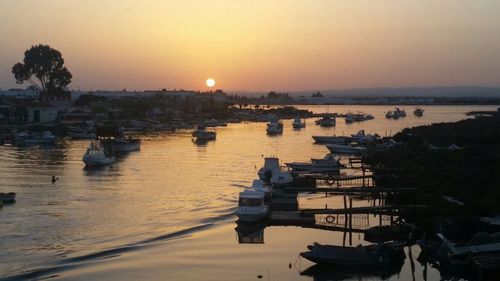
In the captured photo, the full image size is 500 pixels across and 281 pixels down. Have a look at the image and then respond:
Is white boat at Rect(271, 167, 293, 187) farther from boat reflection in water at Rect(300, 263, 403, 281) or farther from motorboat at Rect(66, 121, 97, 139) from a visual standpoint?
motorboat at Rect(66, 121, 97, 139)

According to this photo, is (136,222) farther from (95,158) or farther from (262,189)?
(95,158)

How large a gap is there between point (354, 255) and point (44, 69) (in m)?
67.2

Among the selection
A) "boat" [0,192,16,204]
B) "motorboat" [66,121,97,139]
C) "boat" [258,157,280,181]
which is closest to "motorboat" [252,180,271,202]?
"boat" [258,157,280,181]

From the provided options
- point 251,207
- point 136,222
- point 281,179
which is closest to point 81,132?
point 281,179

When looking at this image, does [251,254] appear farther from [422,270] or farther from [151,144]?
[151,144]

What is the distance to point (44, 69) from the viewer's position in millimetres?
75188

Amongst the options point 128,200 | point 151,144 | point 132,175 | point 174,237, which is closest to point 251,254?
point 174,237

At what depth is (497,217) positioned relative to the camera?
53.8 feet

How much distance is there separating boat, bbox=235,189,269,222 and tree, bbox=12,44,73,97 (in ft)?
200

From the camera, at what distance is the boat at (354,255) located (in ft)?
48.9

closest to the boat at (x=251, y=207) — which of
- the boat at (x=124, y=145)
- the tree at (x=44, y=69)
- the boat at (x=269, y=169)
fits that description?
the boat at (x=269, y=169)

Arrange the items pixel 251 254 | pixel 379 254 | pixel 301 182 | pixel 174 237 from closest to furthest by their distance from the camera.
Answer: pixel 379 254, pixel 251 254, pixel 174 237, pixel 301 182

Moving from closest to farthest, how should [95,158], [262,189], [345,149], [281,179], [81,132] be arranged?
[262,189] < [281,179] < [95,158] < [345,149] < [81,132]

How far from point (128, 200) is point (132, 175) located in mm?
7830
